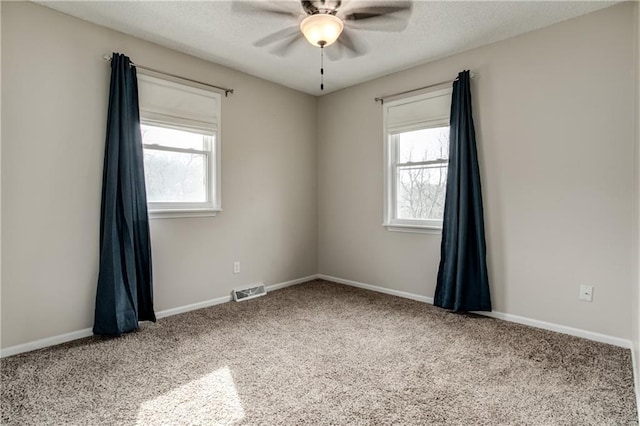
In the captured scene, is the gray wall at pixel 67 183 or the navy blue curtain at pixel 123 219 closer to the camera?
the gray wall at pixel 67 183

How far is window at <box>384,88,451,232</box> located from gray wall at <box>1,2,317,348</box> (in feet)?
5.80

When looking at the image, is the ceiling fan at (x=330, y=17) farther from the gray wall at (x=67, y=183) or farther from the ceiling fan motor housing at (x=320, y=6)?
the gray wall at (x=67, y=183)

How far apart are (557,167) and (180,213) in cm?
337

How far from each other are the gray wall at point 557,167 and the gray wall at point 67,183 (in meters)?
2.19

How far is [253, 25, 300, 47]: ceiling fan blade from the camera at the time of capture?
286cm

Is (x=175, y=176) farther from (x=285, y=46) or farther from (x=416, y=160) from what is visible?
(x=416, y=160)

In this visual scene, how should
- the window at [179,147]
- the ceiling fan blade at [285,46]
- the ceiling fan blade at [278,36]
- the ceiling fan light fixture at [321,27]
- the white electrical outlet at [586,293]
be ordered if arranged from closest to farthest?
the ceiling fan light fixture at [321,27] → the white electrical outlet at [586,293] → the ceiling fan blade at [278,36] → the ceiling fan blade at [285,46] → the window at [179,147]

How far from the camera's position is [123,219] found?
9.20ft

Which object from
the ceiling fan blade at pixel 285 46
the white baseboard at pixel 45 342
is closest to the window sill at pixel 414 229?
the ceiling fan blade at pixel 285 46

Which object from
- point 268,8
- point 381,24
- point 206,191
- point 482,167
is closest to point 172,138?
point 206,191

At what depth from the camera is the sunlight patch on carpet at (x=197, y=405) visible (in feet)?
5.61

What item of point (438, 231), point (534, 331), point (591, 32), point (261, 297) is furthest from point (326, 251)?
point (591, 32)

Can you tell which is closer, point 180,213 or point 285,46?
point 285,46

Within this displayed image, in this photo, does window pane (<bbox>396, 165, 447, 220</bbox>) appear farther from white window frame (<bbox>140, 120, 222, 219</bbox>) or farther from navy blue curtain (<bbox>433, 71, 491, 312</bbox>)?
white window frame (<bbox>140, 120, 222, 219</bbox>)
